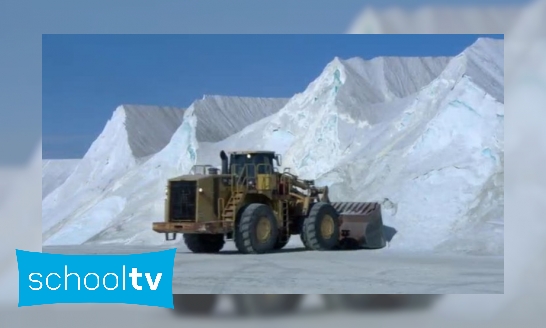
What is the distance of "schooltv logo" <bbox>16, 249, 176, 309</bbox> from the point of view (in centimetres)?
1141

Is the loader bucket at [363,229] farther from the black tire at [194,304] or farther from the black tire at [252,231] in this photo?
the black tire at [194,304]

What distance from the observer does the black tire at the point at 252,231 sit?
13391mm

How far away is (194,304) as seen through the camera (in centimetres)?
1181

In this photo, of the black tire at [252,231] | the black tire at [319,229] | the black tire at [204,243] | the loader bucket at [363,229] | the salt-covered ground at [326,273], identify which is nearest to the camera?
the salt-covered ground at [326,273]

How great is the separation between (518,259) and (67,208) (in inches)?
245

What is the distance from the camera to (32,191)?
12008mm

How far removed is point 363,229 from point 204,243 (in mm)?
2265

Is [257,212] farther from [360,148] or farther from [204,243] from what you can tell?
[360,148]

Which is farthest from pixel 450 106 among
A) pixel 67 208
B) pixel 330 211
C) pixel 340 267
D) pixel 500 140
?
pixel 67 208

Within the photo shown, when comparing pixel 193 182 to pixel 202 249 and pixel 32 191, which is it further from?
pixel 32 191

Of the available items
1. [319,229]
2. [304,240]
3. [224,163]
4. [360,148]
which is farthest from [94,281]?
[360,148]

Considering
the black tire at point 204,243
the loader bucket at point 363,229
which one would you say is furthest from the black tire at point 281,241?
the loader bucket at point 363,229

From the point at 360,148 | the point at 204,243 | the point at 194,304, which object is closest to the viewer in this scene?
the point at 194,304

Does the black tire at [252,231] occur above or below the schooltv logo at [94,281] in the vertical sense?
above
